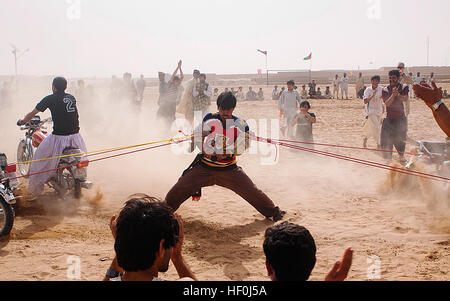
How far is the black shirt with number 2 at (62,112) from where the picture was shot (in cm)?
643

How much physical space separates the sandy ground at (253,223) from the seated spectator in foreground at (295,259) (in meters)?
2.12

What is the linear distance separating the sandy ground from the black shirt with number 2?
42.8 inches

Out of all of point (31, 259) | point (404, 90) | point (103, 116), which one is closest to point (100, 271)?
point (31, 259)

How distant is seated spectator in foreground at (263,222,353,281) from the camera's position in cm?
202

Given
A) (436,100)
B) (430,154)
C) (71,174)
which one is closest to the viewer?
(436,100)

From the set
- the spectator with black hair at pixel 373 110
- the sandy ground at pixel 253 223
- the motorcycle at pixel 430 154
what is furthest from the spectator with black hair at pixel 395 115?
the motorcycle at pixel 430 154

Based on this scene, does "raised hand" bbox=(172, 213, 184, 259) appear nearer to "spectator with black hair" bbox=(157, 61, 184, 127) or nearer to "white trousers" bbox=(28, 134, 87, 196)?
"white trousers" bbox=(28, 134, 87, 196)

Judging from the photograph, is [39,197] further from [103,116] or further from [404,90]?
[103,116]

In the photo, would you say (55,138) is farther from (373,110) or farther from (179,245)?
(373,110)

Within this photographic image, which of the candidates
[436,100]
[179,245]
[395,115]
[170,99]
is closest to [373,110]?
[395,115]

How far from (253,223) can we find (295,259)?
3780mm

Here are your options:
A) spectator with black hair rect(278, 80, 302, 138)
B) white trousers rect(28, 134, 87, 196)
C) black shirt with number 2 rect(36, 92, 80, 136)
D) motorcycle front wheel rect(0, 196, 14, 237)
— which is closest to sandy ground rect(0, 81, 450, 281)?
motorcycle front wheel rect(0, 196, 14, 237)

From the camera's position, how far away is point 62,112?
6496 mm
